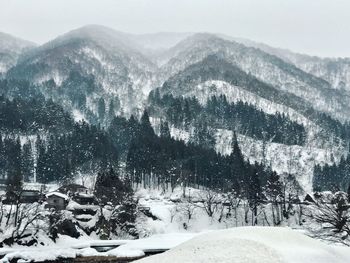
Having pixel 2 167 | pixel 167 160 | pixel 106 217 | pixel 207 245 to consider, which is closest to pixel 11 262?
pixel 106 217

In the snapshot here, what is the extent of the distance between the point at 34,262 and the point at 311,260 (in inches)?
2010

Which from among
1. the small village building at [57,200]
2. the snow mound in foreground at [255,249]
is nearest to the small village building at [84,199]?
the small village building at [57,200]

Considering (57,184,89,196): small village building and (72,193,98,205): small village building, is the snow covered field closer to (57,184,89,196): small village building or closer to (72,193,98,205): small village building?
(72,193,98,205): small village building

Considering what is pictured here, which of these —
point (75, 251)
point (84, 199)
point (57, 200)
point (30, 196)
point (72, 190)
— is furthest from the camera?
point (72, 190)

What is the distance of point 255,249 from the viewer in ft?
67.9

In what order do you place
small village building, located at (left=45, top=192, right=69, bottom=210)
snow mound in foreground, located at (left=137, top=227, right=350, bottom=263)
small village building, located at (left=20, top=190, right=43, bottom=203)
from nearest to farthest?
1. snow mound in foreground, located at (left=137, top=227, right=350, bottom=263)
2. small village building, located at (left=45, top=192, right=69, bottom=210)
3. small village building, located at (left=20, top=190, right=43, bottom=203)

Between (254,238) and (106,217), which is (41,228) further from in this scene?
(254,238)

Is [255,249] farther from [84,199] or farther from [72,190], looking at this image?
[72,190]

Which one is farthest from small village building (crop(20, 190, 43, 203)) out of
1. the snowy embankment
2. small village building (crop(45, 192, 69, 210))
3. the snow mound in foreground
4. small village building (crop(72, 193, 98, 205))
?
the snow mound in foreground

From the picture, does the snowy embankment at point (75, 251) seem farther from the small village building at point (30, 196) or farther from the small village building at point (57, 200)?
the small village building at point (30, 196)

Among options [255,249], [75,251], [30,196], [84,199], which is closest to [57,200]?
[84,199]

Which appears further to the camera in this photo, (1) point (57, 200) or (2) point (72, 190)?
(2) point (72, 190)

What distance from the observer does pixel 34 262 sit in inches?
2468

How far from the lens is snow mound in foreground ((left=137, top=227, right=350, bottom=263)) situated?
20328 millimetres
